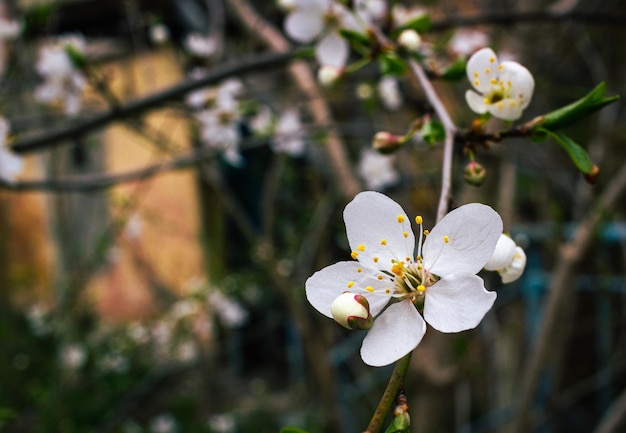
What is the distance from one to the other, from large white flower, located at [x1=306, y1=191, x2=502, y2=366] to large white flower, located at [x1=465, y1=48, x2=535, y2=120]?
0.19m

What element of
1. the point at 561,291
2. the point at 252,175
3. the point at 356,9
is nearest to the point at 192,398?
the point at 252,175

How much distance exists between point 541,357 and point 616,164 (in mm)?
2396

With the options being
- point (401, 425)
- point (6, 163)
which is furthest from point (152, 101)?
point (401, 425)

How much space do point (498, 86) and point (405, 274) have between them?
29cm

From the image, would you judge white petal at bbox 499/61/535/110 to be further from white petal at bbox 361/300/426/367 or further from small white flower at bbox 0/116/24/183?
small white flower at bbox 0/116/24/183

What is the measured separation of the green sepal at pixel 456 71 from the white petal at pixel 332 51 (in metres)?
0.35

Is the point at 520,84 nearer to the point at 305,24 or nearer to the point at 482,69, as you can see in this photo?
the point at 482,69

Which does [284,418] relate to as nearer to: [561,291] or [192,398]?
[192,398]

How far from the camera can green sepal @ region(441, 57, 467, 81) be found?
2.84ft

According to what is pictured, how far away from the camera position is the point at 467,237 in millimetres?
586

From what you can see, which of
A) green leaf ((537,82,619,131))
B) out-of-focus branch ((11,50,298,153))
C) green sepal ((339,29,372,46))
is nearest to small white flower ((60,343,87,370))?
out-of-focus branch ((11,50,298,153))

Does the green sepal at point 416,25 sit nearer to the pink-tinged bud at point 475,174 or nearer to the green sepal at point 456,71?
the green sepal at point 456,71

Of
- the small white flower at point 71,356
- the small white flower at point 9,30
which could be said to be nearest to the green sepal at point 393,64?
the small white flower at point 9,30

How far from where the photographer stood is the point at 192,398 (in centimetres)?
416
